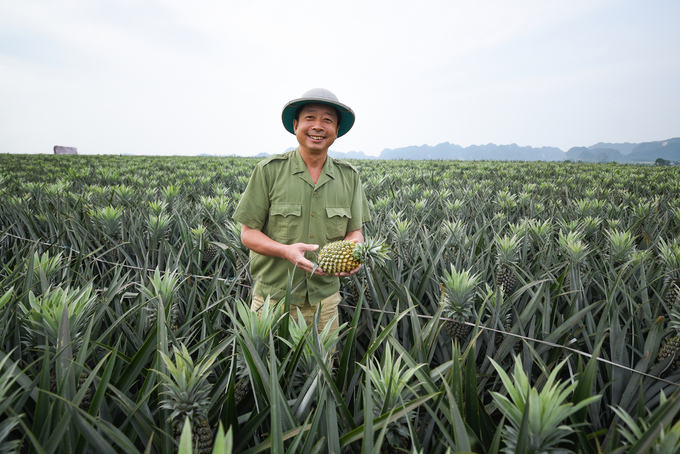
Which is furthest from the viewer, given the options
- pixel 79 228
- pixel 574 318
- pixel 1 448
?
pixel 79 228

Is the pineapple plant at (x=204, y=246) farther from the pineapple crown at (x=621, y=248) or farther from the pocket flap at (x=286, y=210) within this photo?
the pineapple crown at (x=621, y=248)

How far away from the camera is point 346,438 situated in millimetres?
764

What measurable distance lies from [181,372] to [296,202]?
1212mm

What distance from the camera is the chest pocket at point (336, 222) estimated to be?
1.85m

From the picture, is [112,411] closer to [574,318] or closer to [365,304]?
[365,304]

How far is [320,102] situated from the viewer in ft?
5.42

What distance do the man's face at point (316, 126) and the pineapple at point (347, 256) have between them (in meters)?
0.59

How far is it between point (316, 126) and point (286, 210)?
0.50 m

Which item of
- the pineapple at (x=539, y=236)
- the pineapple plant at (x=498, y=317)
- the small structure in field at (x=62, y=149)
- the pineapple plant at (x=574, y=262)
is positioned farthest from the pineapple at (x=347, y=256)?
the small structure in field at (x=62, y=149)

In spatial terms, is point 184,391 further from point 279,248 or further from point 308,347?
point 279,248

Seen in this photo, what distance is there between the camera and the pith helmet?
159cm

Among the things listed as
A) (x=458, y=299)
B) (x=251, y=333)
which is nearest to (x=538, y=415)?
(x=458, y=299)

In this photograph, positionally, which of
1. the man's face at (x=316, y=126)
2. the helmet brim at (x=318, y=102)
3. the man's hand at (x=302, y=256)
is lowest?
the man's hand at (x=302, y=256)

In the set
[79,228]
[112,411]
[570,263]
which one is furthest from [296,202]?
[79,228]
